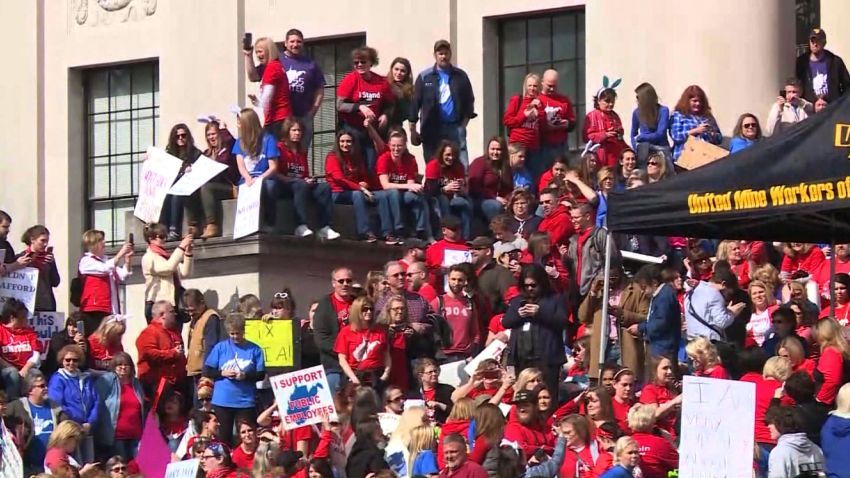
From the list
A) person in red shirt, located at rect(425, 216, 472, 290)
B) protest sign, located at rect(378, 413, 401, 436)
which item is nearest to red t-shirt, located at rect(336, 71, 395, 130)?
person in red shirt, located at rect(425, 216, 472, 290)

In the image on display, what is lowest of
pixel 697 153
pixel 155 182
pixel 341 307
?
pixel 341 307

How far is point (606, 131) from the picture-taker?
27.5 m

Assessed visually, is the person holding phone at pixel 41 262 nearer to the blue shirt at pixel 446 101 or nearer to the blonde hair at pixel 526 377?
the blue shirt at pixel 446 101

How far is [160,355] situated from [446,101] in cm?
466

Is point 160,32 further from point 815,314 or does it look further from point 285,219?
point 815,314

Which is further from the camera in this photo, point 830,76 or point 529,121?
point 830,76

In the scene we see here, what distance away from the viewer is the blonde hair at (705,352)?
20.9 meters

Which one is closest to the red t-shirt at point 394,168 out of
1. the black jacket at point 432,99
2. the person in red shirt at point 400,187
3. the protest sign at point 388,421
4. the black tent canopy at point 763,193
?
the person in red shirt at point 400,187

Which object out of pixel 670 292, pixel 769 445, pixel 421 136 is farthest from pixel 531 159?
pixel 769 445

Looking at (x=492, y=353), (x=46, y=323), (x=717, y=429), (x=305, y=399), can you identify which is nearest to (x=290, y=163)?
(x=46, y=323)

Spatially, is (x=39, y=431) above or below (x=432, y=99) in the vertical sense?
below

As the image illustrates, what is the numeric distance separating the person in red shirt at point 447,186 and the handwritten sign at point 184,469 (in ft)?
18.0

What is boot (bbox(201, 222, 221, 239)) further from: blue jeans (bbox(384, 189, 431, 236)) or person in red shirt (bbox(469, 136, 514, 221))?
person in red shirt (bbox(469, 136, 514, 221))

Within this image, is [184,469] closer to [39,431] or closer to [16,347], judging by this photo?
[39,431]
